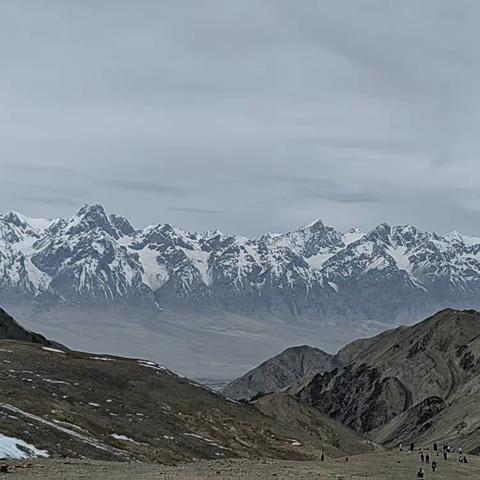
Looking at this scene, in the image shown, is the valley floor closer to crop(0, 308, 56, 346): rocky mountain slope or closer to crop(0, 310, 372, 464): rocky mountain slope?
crop(0, 310, 372, 464): rocky mountain slope

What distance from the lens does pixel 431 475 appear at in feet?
208

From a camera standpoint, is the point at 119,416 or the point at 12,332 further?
the point at 12,332

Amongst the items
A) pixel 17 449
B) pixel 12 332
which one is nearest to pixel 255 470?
pixel 17 449

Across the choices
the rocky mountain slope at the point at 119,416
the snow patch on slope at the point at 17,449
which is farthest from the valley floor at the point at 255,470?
the rocky mountain slope at the point at 119,416

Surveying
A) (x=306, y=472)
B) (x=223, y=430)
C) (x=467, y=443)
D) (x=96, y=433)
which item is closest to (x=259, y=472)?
(x=306, y=472)

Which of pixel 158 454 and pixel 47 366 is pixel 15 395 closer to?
pixel 158 454

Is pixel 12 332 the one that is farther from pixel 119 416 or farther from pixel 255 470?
pixel 255 470

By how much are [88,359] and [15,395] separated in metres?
42.5

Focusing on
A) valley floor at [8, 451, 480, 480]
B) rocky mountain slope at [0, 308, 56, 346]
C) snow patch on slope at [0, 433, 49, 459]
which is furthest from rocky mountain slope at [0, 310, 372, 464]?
rocky mountain slope at [0, 308, 56, 346]

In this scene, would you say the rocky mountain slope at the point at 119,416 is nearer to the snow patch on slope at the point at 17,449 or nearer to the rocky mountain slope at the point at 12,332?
the snow patch on slope at the point at 17,449

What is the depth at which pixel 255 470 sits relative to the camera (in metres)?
57.7

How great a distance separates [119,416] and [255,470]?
34366 millimetres

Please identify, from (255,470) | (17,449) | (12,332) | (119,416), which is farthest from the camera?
(12,332)

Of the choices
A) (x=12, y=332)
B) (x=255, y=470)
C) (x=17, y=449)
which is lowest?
(x=17, y=449)
